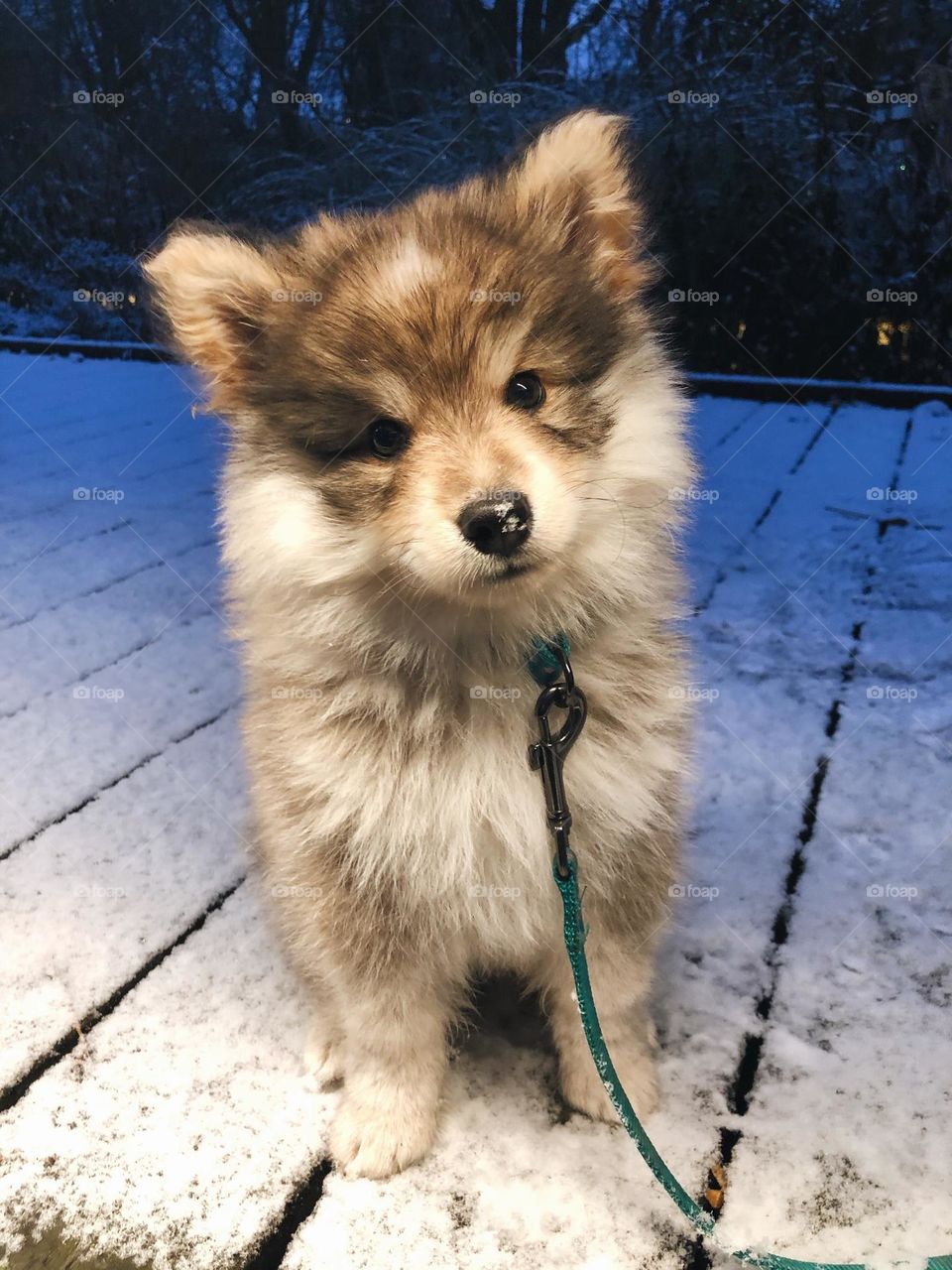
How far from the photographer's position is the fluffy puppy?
3.13ft

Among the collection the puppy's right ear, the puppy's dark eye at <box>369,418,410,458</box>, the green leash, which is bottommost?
the green leash

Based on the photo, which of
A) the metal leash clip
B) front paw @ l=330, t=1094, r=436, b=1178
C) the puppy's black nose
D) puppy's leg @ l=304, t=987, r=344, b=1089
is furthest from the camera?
puppy's leg @ l=304, t=987, r=344, b=1089

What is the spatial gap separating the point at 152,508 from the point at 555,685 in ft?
7.11

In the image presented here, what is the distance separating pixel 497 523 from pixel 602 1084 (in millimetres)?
700

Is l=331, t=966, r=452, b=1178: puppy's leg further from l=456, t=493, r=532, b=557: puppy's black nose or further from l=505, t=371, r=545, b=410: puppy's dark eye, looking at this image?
l=505, t=371, r=545, b=410: puppy's dark eye

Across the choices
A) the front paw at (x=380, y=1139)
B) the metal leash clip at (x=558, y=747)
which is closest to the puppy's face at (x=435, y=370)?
the metal leash clip at (x=558, y=747)

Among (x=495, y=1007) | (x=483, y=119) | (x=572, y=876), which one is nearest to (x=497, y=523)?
(x=572, y=876)

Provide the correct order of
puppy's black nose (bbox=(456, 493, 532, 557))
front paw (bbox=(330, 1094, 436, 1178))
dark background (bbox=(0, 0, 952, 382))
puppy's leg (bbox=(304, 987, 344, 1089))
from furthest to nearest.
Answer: dark background (bbox=(0, 0, 952, 382)) < puppy's leg (bbox=(304, 987, 344, 1089)) < front paw (bbox=(330, 1094, 436, 1178)) < puppy's black nose (bbox=(456, 493, 532, 557))

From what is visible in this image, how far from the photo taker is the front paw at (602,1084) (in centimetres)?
118

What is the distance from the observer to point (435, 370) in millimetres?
944

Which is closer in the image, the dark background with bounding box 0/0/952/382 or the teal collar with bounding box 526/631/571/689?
the teal collar with bounding box 526/631/571/689

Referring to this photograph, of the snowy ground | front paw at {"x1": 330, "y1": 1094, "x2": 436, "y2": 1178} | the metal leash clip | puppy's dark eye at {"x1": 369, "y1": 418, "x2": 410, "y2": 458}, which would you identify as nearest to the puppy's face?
puppy's dark eye at {"x1": 369, "y1": 418, "x2": 410, "y2": 458}

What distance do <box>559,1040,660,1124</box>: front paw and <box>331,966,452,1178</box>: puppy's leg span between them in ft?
0.52

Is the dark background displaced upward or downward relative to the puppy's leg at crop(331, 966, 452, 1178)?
upward
